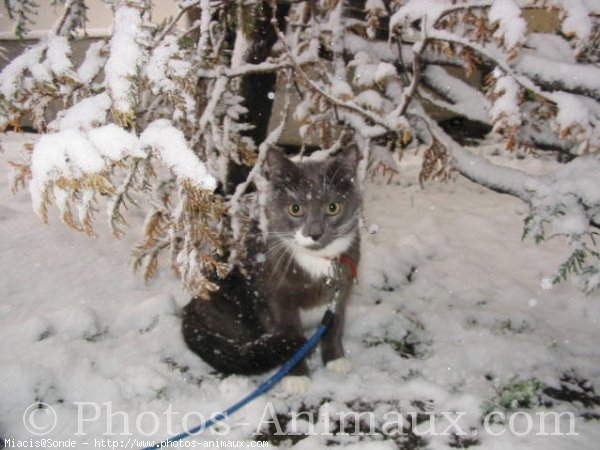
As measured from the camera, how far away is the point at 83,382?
2.49m

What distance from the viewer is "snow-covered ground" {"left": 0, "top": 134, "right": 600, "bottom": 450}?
229 centimetres

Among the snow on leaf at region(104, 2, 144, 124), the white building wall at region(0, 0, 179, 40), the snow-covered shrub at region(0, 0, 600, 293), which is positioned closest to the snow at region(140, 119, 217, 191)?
the snow-covered shrub at region(0, 0, 600, 293)

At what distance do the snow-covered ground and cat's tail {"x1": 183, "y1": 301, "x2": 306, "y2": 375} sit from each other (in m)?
0.12

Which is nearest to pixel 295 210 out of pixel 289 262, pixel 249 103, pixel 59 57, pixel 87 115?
pixel 289 262

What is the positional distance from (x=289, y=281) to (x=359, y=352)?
724 millimetres

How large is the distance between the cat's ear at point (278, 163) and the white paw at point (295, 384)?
1227 mm

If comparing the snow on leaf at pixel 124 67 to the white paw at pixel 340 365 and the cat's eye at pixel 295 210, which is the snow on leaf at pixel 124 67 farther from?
the white paw at pixel 340 365

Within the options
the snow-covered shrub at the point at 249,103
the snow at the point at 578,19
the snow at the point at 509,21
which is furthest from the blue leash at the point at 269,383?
the snow at the point at 578,19

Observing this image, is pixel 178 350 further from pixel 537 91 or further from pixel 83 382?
pixel 537 91

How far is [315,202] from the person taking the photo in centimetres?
261

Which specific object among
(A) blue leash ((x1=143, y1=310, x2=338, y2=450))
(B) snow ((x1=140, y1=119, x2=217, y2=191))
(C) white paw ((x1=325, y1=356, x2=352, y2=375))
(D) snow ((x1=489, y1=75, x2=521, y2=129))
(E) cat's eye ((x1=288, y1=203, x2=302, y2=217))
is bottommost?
(C) white paw ((x1=325, y1=356, x2=352, y2=375))

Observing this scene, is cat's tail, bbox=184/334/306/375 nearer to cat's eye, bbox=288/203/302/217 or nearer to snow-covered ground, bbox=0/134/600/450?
snow-covered ground, bbox=0/134/600/450

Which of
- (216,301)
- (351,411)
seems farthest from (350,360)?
(216,301)

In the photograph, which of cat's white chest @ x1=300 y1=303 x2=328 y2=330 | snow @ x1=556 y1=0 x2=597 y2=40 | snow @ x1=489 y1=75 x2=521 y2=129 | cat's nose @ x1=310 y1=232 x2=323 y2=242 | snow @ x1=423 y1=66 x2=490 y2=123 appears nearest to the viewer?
snow @ x1=556 y1=0 x2=597 y2=40
